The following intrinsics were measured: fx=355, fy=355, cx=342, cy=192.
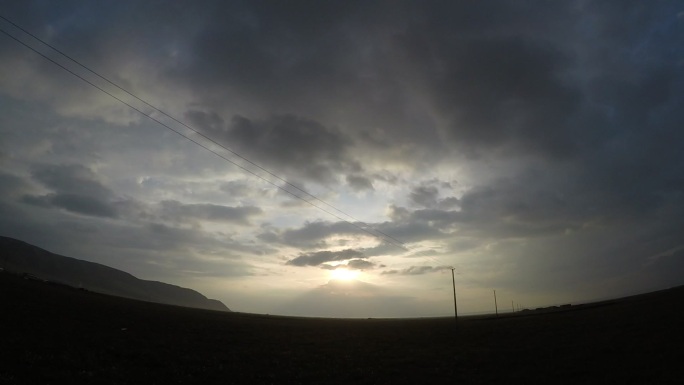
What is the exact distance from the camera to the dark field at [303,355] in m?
28.1

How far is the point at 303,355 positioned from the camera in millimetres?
44656

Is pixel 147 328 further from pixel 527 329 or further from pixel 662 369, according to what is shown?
pixel 527 329

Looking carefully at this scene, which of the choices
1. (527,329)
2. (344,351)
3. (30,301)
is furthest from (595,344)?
(30,301)

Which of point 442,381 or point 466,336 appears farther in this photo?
point 466,336

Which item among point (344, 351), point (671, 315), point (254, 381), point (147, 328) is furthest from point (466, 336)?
point (147, 328)

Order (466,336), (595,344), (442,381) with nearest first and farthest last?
(442,381), (595,344), (466,336)

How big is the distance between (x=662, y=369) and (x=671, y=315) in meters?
38.7

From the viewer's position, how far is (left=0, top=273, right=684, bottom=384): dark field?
28.1m

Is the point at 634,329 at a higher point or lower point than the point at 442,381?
higher

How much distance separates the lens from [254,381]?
98.5ft

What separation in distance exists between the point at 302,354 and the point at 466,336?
34224 millimetres

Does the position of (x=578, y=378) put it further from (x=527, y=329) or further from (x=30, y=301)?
(x=30, y=301)

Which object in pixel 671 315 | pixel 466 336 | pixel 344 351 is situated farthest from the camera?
pixel 466 336

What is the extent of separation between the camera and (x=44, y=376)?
23219 mm
